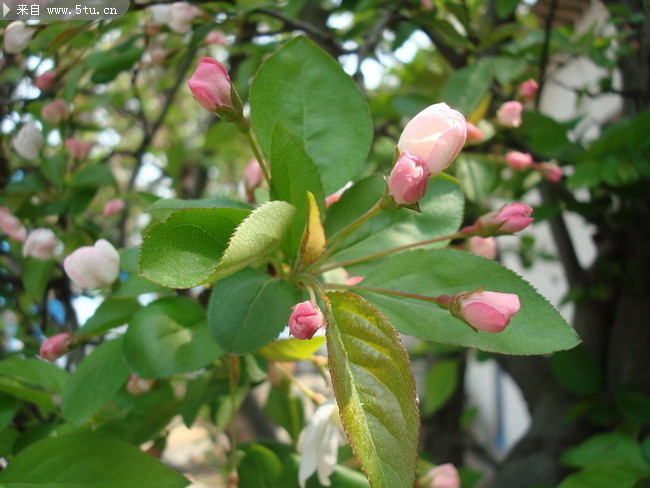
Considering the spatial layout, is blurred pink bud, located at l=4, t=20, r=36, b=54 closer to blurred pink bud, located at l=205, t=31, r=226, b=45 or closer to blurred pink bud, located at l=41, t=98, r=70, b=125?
blurred pink bud, located at l=41, t=98, r=70, b=125

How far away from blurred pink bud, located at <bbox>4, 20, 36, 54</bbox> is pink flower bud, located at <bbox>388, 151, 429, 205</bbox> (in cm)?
65

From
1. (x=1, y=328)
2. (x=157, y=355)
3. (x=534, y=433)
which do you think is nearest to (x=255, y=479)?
(x=157, y=355)

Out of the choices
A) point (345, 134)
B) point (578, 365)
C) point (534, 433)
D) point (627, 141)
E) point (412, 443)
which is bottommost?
point (534, 433)

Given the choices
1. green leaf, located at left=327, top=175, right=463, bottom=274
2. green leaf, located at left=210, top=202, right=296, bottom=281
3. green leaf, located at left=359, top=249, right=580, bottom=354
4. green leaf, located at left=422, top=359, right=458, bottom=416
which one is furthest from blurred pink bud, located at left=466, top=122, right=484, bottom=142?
green leaf, located at left=422, top=359, right=458, bottom=416

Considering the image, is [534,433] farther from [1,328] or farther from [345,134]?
[1,328]

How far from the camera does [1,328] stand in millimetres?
2156

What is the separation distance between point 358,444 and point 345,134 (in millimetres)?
307

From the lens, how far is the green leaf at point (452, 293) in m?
0.48

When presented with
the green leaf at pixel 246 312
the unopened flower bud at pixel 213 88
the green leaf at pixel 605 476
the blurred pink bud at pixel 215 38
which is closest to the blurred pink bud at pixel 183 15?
the blurred pink bud at pixel 215 38

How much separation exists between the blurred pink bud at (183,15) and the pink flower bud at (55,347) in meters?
0.57

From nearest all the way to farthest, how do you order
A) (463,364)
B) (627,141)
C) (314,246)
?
(314,246), (627,141), (463,364)

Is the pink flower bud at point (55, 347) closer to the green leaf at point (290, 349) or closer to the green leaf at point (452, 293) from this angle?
the green leaf at point (290, 349)

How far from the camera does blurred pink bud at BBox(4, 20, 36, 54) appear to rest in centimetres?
83

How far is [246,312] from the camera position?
507 millimetres
